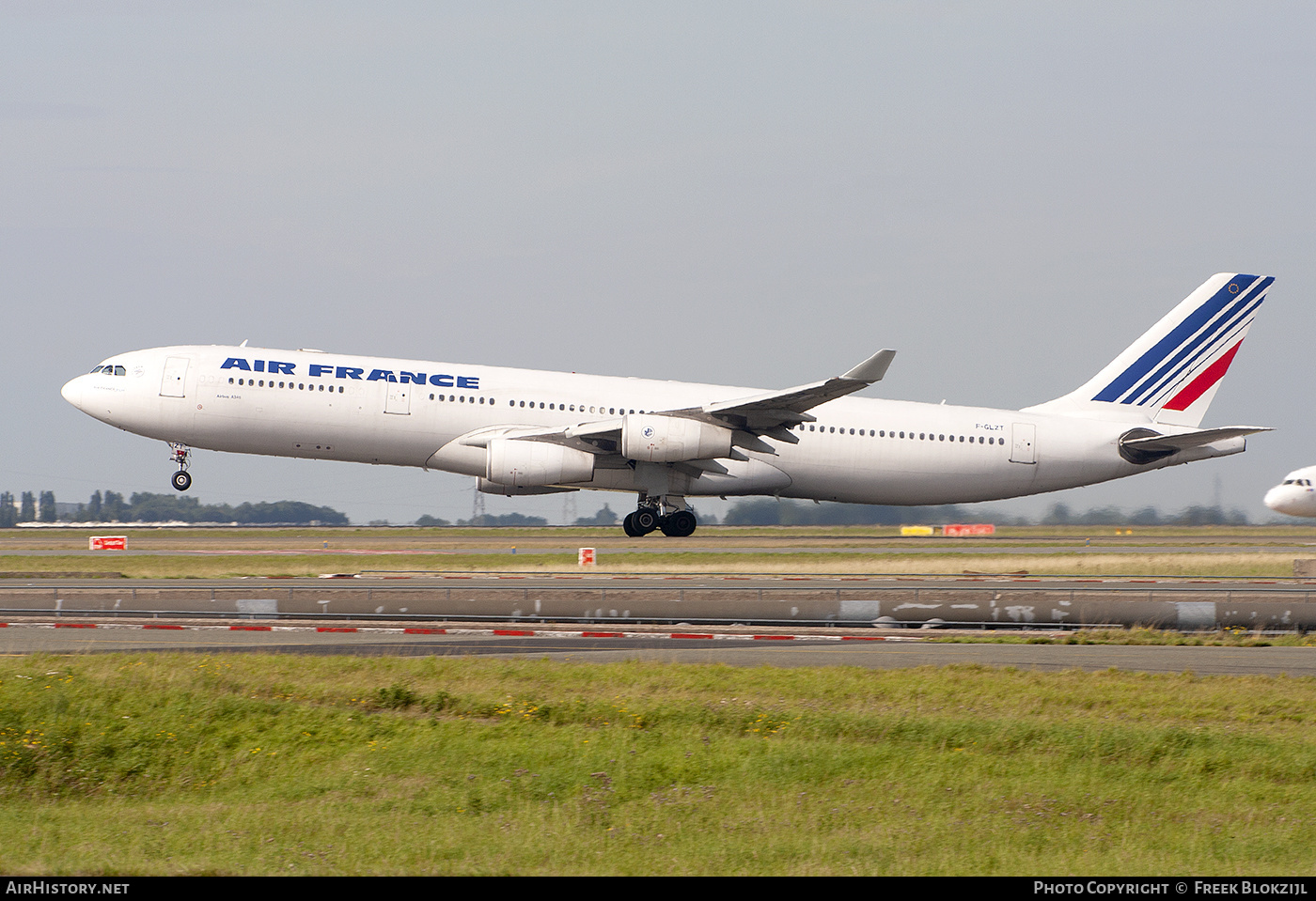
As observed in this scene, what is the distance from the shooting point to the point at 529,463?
34250mm

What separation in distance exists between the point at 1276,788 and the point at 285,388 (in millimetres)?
28878

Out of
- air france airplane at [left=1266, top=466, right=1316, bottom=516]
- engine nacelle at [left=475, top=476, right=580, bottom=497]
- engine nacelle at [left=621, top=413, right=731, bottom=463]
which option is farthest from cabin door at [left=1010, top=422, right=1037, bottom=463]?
air france airplane at [left=1266, top=466, right=1316, bottom=516]

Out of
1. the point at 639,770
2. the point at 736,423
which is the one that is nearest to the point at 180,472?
the point at 736,423

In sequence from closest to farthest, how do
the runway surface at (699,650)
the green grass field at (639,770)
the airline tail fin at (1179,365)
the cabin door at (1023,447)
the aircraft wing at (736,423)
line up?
the green grass field at (639,770)
the runway surface at (699,650)
the aircraft wing at (736,423)
the cabin door at (1023,447)
the airline tail fin at (1179,365)

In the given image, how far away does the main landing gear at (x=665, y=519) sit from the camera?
37000 millimetres

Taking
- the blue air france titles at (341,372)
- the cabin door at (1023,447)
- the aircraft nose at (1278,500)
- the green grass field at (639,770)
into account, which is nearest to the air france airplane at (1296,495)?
the aircraft nose at (1278,500)

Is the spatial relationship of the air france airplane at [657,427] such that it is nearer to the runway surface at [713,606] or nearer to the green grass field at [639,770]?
the runway surface at [713,606]

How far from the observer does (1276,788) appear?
1011cm

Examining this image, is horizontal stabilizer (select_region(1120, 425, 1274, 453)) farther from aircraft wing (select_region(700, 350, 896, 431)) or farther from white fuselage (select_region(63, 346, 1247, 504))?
aircraft wing (select_region(700, 350, 896, 431))

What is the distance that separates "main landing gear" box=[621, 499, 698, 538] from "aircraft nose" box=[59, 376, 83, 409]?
16024 millimetres

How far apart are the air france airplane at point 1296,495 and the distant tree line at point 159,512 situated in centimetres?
6964

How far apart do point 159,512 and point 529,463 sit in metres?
105

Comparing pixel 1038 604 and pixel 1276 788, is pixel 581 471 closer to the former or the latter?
pixel 1038 604

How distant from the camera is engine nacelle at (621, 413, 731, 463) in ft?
112
